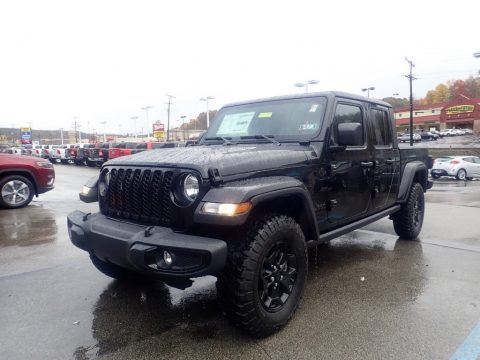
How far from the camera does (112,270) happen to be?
4012 mm

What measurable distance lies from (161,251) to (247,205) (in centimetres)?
67

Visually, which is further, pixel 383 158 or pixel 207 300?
pixel 383 158

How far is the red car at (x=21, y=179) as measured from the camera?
28.9 ft

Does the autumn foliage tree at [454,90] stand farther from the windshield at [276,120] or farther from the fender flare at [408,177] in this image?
the windshield at [276,120]

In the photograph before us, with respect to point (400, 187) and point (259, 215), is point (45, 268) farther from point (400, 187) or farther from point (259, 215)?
point (400, 187)

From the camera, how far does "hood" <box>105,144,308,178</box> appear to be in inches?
115

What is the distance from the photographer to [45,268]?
471 centimetres

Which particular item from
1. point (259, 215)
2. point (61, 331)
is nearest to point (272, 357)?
point (259, 215)

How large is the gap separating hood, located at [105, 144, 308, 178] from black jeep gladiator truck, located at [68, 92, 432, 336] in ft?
0.03

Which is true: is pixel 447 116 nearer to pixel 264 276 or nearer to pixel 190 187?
pixel 264 276

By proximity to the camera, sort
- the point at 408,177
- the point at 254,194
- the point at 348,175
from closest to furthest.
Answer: the point at 254,194 → the point at 348,175 → the point at 408,177

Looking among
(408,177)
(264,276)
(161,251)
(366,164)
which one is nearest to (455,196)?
(408,177)

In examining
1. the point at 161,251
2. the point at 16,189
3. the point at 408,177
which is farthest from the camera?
the point at 16,189

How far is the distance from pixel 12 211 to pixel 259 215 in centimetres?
758
